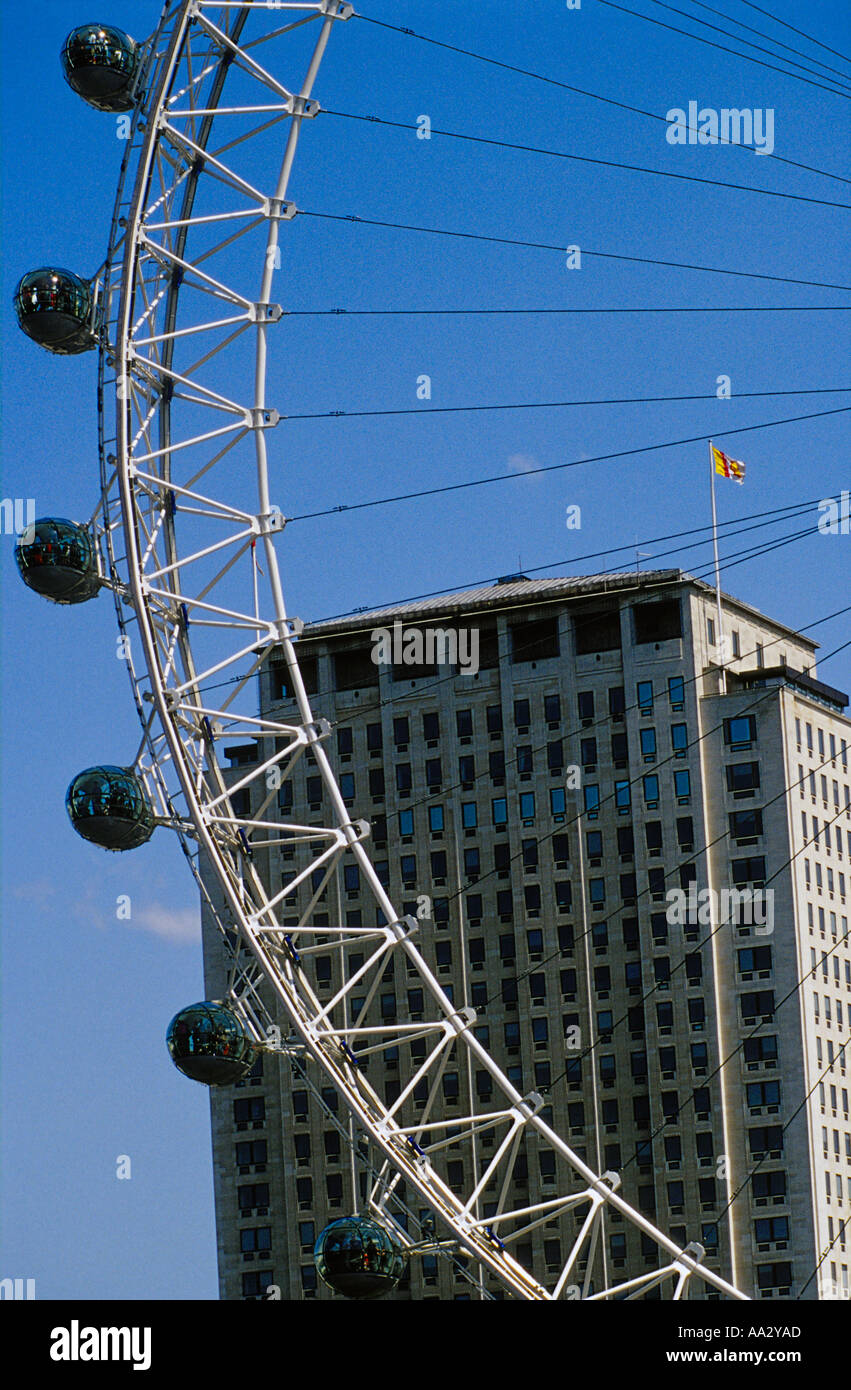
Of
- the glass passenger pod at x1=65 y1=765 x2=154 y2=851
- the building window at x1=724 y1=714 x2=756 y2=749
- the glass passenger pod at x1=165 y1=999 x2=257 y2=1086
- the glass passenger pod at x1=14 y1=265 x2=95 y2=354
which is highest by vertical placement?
the building window at x1=724 y1=714 x2=756 y2=749

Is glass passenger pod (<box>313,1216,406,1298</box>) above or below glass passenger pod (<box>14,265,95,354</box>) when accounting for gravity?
below

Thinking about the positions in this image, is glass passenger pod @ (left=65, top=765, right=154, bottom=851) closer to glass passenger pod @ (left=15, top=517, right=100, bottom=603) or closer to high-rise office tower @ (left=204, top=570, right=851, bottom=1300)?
glass passenger pod @ (left=15, top=517, right=100, bottom=603)

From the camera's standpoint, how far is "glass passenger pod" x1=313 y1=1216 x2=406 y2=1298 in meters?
45.9

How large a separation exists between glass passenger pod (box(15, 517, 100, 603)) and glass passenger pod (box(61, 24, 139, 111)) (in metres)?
7.95

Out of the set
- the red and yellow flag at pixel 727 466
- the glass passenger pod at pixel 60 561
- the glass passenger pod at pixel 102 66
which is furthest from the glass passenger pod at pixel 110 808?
the red and yellow flag at pixel 727 466

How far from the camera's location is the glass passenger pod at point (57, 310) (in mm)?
50312

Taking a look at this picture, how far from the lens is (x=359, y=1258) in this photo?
151 feet

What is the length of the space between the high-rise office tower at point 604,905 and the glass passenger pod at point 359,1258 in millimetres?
83171

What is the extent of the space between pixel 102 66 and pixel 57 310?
463 cm

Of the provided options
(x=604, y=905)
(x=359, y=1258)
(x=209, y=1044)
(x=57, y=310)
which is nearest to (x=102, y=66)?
(x=57, y=310)

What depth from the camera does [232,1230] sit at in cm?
13988

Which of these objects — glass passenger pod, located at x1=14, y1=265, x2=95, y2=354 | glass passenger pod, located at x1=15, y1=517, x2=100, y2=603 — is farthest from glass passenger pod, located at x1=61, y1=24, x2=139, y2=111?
glass passenger pod, located at x1=15, y1=517, x2=100, y2=603

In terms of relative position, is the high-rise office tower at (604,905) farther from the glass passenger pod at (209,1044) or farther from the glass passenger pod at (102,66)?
the glass passenger pod at (209,1044)

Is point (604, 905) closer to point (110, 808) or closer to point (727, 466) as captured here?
point (727, 466)
